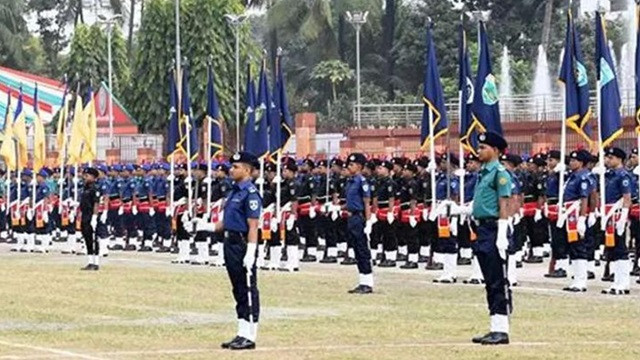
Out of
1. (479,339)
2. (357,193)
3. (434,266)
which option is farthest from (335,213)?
(479,339)

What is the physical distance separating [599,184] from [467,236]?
14.7 ft

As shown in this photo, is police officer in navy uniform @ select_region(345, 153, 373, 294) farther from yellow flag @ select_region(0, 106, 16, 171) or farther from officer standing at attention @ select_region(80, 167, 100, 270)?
yellow flag @ select_region(0, 106, 16, 171)

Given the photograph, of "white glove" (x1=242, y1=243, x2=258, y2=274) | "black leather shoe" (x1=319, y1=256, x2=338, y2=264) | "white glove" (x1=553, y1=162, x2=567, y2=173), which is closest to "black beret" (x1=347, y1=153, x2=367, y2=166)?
"white glove" (x1=553, y1=162, x2=567, y2=173)

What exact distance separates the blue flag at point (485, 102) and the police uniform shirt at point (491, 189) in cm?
842

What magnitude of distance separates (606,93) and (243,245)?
9476 mm

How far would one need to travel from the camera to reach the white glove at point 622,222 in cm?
2329

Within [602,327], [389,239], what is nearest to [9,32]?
[389,239]

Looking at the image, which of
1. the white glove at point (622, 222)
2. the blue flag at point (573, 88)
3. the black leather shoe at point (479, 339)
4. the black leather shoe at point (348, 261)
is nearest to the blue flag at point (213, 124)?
the black leather shoe at point (348, 261)

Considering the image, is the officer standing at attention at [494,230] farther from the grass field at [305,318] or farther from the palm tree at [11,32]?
the palm tree at [11,32]

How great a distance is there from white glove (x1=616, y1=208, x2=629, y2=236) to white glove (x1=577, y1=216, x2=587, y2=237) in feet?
1.71

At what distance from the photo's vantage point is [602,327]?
1873 centimetres

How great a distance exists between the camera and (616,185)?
24047 millimetres

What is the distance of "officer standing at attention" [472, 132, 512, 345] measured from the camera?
55.8ft

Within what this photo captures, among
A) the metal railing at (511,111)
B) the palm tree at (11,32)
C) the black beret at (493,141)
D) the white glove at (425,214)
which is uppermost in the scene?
the palm tree at (11,32)
